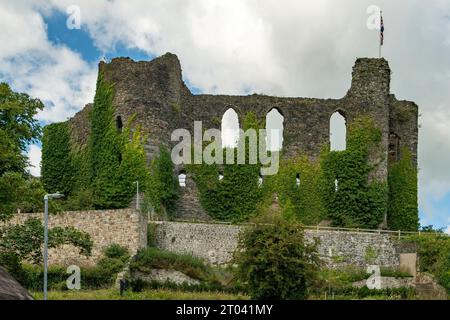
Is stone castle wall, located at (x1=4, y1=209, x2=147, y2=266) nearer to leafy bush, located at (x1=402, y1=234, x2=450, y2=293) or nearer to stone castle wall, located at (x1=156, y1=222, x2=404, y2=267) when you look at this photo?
stone castle wall, located at (x1=156, y1=222, x2=404, y2=267)

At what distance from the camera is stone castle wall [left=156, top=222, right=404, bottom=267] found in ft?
131

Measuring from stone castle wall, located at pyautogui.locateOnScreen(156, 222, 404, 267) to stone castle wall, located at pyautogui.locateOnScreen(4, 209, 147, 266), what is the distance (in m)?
2.56

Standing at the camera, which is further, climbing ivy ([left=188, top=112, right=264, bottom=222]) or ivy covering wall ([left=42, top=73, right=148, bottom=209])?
climbing ivy ([left=188, top=112, right=264, bottom=222])

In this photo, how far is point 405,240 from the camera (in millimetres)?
40406

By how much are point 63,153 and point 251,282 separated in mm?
24069

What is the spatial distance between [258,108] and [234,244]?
11613 millimetres

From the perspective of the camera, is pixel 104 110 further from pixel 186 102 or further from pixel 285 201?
pixel 285 201

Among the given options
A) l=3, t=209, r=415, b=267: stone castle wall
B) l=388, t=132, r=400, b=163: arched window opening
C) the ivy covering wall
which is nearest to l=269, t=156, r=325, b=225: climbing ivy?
l=3, t=209, r=415, b=267: stone castle wall

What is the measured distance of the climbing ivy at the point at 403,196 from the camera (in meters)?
49.1

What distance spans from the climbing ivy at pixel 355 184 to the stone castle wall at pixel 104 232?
1324cm

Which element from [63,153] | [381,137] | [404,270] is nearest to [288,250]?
[404,270]

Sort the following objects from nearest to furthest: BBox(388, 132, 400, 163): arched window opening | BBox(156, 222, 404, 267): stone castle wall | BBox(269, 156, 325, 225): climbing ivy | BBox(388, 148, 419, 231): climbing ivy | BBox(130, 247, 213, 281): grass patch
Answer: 1. BBox(130, 247, 213, 281): grass patch
2. BBox(156, 222, 404, 267): stone castle wall
3. BBox(269, 156, 325, 225): climbing ivy
4. BBox(388, 148, 419, 231): climbing ivy
5. BBox(388, 132, 400, 163): arched window opening

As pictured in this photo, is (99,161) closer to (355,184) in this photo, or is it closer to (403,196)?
(355,184)

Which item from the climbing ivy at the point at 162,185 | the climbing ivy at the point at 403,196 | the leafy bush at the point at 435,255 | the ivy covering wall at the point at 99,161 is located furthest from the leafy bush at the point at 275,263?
the climbing ivy at the point at 403,196
